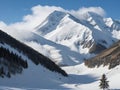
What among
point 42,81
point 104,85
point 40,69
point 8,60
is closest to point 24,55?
point 40,69

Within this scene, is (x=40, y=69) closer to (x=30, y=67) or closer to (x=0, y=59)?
(x=30, y=67)

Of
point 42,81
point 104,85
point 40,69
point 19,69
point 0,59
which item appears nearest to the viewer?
point 104,85

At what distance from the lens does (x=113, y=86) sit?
131 m

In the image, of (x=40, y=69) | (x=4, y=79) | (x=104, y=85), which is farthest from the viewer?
(x=40, y=69)

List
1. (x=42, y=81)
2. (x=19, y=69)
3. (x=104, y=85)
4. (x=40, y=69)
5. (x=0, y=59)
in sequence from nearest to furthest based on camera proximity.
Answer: (x=104, y=85)
(x=0, y=59)
(x=19, y=69)
(x=42, y=81)
(x=40, y=69)

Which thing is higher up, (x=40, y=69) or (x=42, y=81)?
(x=40, y=69)

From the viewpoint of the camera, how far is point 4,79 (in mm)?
128125

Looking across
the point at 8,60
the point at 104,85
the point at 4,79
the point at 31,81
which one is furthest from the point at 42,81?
the point at 104,85

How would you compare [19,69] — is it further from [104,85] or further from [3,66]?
[104,85]

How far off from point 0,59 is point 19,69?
1216 centimetres

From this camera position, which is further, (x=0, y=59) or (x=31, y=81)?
(x=31, y=81)

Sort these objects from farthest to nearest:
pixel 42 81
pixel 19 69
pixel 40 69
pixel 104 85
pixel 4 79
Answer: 1. pixel 40 69
2. pixel 42 81
3. pixel 19 69
4. pixel 4 79
5. pixel 104 85

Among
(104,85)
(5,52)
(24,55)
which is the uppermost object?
(24,55)

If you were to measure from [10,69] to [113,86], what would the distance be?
125 feet
